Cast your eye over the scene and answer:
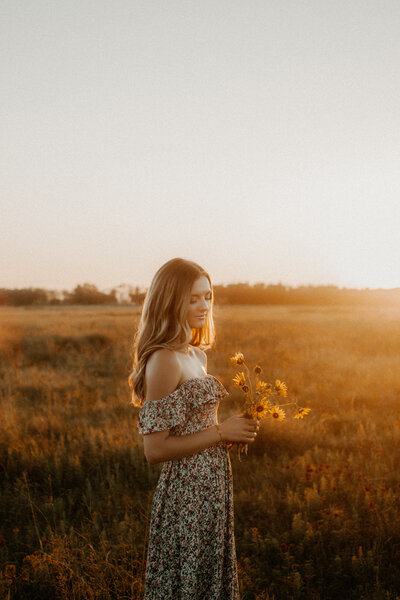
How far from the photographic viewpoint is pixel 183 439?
6.46 feet

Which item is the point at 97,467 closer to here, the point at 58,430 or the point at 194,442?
the point at 58,430

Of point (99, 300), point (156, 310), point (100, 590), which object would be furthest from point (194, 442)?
point (99, 300)

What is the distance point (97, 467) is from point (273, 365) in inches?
274

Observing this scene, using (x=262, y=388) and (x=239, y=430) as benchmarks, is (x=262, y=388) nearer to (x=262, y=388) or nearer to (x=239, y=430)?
(x=262, y=388)

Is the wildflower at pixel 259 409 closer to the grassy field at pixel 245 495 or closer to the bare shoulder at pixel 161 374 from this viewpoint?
the bare shoulder at pixel 161 374

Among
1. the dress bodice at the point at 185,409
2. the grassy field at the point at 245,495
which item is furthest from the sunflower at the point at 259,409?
Answer: the grassy field at the point at 245,495

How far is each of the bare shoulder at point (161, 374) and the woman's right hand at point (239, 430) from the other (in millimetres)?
311

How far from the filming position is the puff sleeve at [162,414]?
189 cm

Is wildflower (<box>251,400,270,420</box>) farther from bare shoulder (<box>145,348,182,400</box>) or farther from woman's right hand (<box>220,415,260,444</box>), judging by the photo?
bare shoulder (<box>145,348,182,400</box>)

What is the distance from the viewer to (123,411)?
7.52 meters

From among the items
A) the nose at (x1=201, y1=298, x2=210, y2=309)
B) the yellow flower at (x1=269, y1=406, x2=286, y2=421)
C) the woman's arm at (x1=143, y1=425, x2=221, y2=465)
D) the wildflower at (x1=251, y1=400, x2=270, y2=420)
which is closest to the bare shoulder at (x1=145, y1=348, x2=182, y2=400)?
the woman's arm at (x1=143, y1=425, x2=221, y2=465)

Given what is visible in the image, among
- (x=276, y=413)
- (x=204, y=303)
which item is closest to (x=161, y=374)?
(x=204, y=303)

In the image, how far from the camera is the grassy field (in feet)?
10.2

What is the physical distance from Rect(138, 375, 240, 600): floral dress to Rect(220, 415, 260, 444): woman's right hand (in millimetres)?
123
